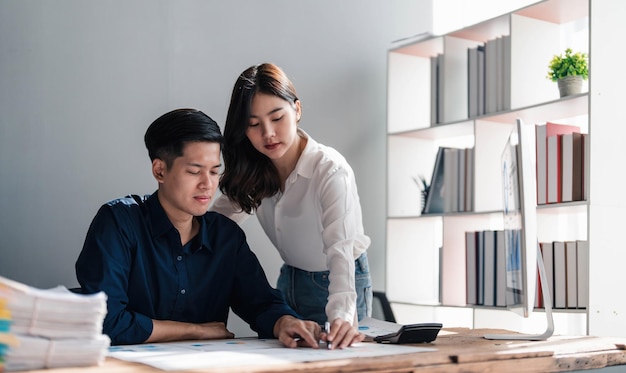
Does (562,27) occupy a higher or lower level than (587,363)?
higher

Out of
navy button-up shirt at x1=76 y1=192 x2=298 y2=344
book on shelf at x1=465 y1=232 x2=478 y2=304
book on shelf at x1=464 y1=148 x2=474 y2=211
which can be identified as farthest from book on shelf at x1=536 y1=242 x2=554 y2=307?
navy button-up shirt at x1=76 y1=192 x2=298 y2=344

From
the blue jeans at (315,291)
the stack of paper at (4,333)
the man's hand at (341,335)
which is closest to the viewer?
the stack of paper at (4,333)

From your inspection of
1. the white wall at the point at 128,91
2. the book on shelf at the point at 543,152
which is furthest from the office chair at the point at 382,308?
the book on shelf at the point at 543,152

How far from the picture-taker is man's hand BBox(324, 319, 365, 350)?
1618 mm

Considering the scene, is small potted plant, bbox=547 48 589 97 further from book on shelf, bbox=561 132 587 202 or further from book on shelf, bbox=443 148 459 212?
book on shelf, bbox=443 148 459 212

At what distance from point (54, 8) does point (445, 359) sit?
2.13 m

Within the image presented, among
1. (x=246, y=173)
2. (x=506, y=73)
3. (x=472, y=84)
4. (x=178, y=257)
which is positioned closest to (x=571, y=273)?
(x=506, y=73)

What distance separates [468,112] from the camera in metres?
3.31

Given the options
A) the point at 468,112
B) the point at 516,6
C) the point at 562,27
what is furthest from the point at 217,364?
the point at 516,6

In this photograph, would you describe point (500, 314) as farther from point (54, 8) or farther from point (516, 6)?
point (54, 8)

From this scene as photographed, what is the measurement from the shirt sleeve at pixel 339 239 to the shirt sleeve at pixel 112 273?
1.50 ft

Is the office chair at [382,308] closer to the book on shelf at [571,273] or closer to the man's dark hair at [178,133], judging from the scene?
the book on shelf at [571,273]

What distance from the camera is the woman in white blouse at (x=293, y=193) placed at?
80.0 inches

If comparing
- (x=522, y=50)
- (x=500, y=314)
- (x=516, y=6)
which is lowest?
(x=500, y=314)
